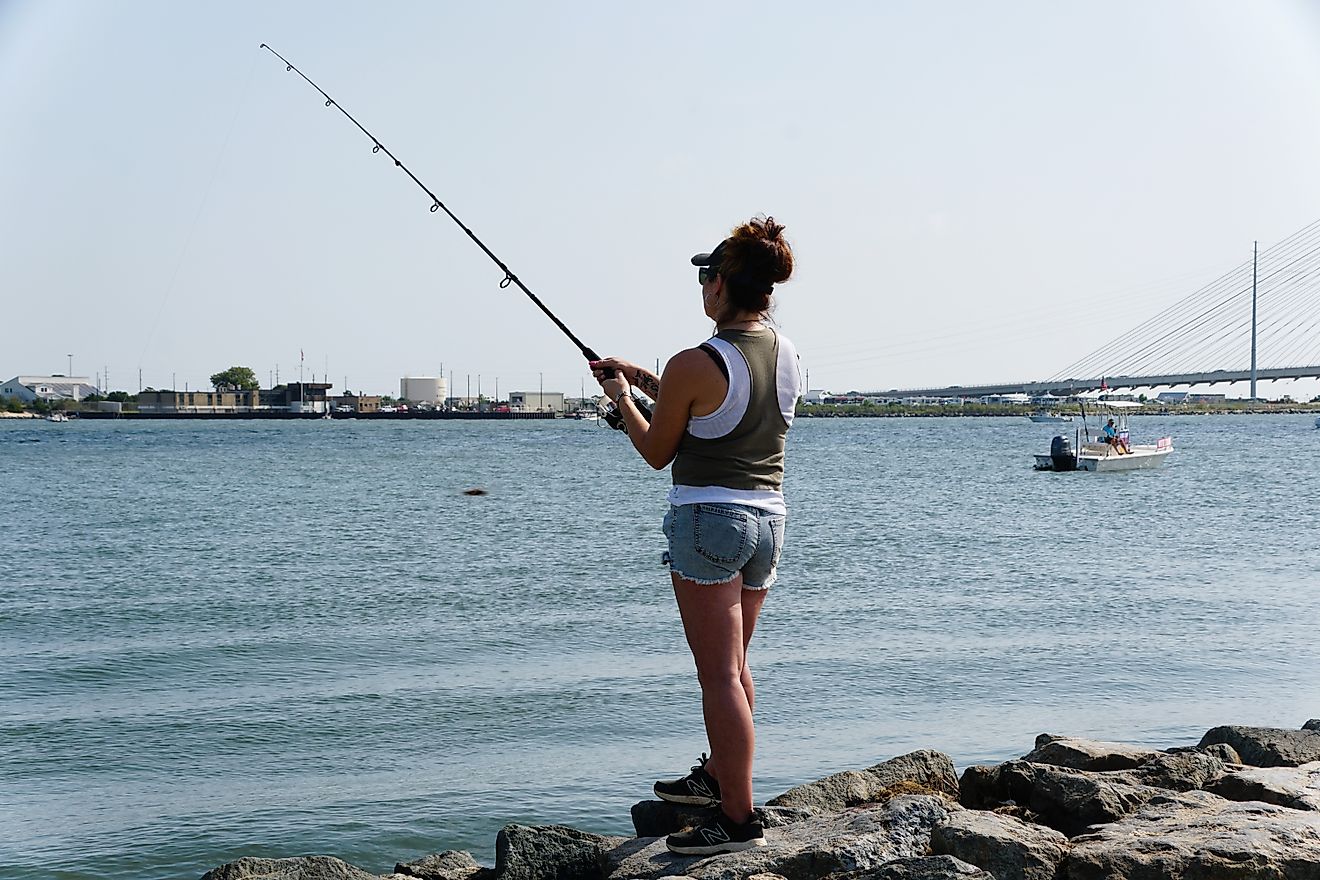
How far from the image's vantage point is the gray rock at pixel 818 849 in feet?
14.1

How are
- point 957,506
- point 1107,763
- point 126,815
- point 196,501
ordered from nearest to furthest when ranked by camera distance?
point 1107,763 < point 126,815 < point 957,506 < point 196,501

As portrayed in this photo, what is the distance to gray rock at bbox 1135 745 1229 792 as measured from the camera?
5457 mm

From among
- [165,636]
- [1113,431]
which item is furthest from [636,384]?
[1113,431]

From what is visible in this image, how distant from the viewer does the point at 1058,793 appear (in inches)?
203

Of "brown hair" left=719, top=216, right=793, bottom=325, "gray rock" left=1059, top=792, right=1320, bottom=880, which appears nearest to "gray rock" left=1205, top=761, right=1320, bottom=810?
"gray rock" left=1059, top=792, right=1320, bottom=880

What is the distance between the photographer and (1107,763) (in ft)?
19.5

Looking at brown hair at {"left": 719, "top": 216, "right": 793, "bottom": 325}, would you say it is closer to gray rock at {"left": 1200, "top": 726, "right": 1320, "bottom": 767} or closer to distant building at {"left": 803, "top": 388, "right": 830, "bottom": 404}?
gray rock at {"left": 1200, "top": 726, "right": 1320, "bottom": 767}

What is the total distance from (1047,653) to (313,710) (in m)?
6.02

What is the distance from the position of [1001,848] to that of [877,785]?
1499 mm

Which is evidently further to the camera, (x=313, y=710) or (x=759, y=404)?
(x=313, y=710)

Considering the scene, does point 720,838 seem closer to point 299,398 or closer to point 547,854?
point 547,854

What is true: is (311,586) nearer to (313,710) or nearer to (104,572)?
(104,572)

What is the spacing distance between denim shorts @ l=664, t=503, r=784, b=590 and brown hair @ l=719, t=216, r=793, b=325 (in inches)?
24.7

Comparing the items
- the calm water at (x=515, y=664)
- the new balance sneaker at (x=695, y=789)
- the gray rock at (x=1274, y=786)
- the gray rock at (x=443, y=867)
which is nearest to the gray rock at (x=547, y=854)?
the new balance sneaker at (x=695, y=789)
